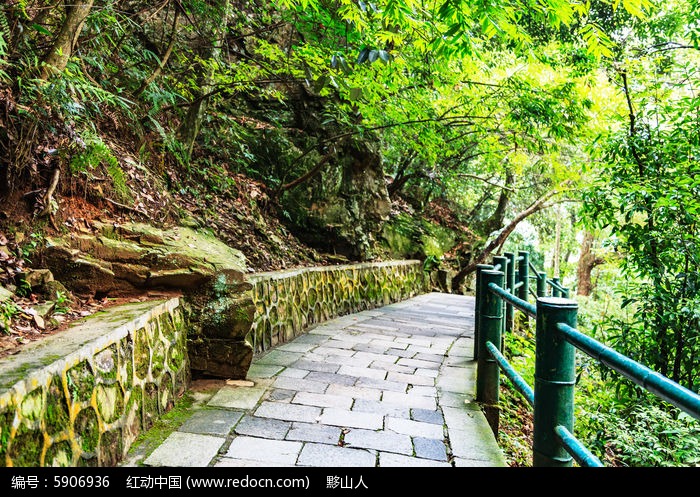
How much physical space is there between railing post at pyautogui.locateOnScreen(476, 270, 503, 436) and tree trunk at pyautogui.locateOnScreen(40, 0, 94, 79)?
3310 mm

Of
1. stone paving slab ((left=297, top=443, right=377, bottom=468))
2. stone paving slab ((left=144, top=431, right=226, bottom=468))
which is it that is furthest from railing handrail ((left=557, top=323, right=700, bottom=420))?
stone paving slab ((left=144, top=431, right=226, bottom=468))

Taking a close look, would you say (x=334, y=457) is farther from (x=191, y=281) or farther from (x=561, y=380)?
(x=191, y=281)

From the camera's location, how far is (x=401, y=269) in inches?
396

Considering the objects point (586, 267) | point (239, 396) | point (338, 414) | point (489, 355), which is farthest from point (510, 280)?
point (586, 267)

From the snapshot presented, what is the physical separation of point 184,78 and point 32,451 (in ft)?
17.0

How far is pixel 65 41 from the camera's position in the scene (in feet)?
10.2

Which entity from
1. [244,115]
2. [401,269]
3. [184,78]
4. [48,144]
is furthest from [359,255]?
[48,144]

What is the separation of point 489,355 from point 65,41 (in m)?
3.55

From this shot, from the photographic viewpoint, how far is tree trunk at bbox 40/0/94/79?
9.96 ft

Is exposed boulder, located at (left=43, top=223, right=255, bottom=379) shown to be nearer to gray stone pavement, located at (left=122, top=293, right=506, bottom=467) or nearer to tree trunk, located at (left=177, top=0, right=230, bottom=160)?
gray stone pavement, located at (left=122, top=293, right=506, bottom=467)

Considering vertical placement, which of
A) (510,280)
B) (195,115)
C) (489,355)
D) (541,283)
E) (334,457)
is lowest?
(334,457)

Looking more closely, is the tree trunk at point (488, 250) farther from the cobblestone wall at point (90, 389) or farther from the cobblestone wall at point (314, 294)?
the cobblestone wall at point (90, 389)

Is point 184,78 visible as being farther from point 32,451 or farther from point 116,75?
point 32,451

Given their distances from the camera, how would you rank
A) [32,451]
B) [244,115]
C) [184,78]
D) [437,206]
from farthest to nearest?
[437,206] → [244,115] → [184,78] → [32,451]
